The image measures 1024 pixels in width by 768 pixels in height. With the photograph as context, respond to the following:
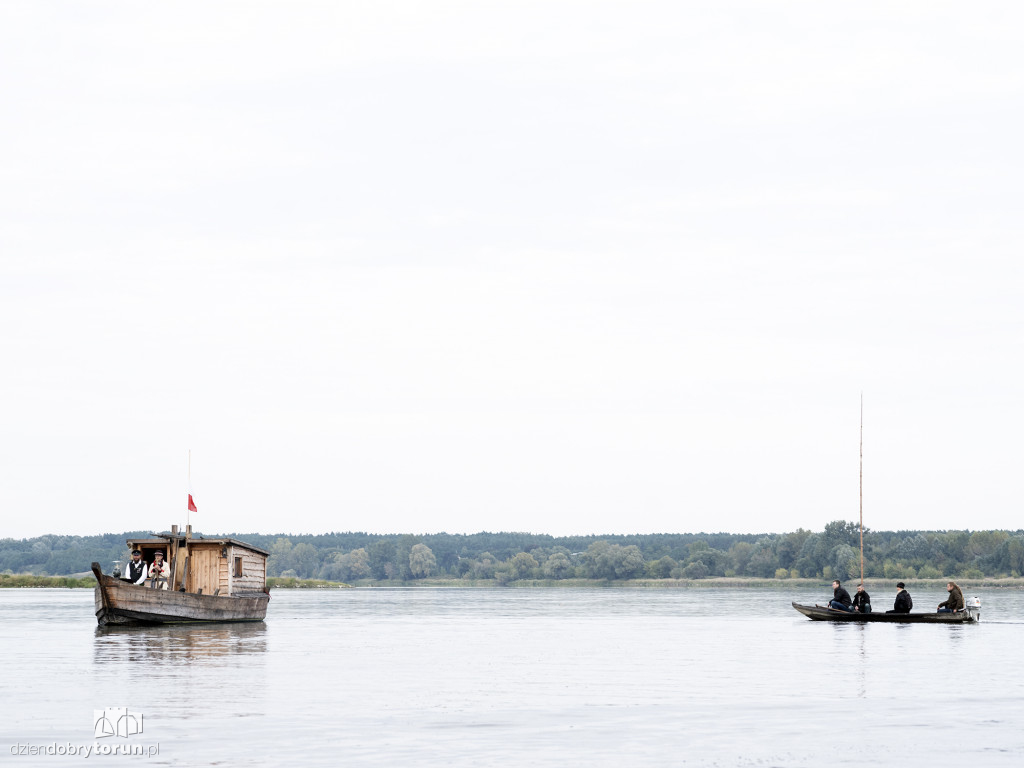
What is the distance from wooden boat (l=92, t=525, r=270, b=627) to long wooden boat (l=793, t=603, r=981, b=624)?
26.9 metres

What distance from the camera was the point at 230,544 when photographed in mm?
57156

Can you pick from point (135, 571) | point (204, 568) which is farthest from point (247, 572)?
point (135, 571)

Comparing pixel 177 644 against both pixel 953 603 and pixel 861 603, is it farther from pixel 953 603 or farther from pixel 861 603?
pixel 953 603

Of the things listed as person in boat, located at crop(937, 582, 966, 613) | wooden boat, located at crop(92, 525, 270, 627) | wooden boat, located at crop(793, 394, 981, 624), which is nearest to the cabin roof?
wooden boat, located at crop(92, 525, 270, 627)

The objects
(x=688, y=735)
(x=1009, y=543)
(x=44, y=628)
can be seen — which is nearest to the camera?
(x=688, y=735)

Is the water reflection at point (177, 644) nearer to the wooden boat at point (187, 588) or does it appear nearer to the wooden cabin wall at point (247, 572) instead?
the wooden boat at point (187, 588)

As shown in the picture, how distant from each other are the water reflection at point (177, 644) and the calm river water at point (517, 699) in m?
0.20

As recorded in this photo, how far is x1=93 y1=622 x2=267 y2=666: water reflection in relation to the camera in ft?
125

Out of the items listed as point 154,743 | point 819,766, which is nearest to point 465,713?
point 154,743

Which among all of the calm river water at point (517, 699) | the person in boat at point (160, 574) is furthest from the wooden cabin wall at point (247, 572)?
the calm river water at point (517, 699)

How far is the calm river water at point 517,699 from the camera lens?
20.9 metres

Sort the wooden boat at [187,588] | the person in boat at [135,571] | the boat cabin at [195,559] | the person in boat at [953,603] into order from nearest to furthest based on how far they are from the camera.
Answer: the wooden boat at [187,588] → the person in boat at [135,571] → the boat cabin at [195,559] → the person in boat at [953,603]

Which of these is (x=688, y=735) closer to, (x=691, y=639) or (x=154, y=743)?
(x=154, y=743)

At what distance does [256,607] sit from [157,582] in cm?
882
